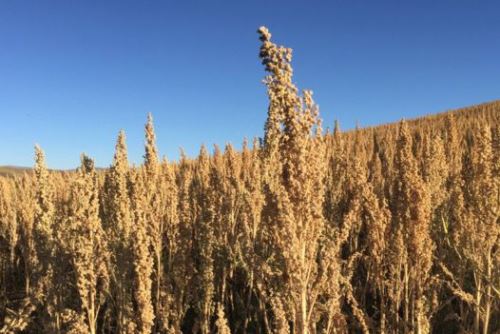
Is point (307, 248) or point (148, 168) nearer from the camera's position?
point (307, 248)

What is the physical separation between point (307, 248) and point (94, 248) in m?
1.74

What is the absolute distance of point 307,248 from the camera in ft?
7.55

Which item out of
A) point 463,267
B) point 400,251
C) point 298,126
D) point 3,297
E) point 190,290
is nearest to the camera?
point 298,126

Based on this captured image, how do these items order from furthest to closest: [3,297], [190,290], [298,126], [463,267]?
[3,297] < [190,290] < [463,267] < [298,126]

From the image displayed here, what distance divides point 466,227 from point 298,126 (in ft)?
6.26

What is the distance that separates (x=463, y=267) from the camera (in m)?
3.30

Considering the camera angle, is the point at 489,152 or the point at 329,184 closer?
the point at 489,152

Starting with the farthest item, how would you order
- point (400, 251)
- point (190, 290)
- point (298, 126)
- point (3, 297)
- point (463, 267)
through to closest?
1. point (3, 297)
2. point (190, 290)
3. point (463, 267)
4. point (400, 251)
5. point (298, 126)

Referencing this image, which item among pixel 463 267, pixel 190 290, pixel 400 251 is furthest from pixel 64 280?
pixel 463 267

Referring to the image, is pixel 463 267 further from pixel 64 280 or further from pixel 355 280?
pixel 64 280

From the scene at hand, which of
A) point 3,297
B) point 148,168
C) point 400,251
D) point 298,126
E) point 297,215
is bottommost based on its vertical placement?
point 3,297

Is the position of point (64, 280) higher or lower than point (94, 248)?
lower

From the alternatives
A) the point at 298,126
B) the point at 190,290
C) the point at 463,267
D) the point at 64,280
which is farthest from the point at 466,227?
the point at 64,280

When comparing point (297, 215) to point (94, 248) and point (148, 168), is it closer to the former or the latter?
point (94, 248)
